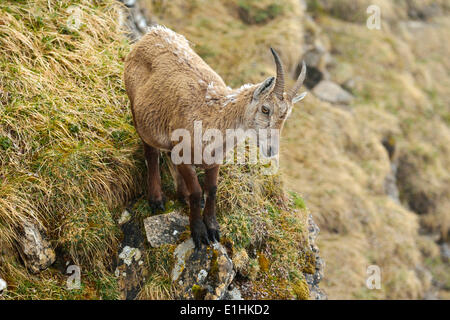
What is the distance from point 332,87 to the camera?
13227 mm

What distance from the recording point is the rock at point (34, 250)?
4.94 meters

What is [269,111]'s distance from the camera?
4609 millimetres

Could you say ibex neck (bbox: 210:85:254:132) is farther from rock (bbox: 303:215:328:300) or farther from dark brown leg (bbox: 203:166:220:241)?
rock (bbox: 303:215:328:300)

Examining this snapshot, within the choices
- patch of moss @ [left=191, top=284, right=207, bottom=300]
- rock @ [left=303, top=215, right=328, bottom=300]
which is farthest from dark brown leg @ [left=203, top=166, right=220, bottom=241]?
rock @ [left=303, top=215, right=328, bottom=300]

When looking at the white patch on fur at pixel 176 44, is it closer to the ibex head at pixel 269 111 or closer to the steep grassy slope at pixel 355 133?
the ibex head at pixel 269 111

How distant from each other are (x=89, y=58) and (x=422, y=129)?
36.8ft

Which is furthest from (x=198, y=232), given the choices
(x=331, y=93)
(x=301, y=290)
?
(x=331, y=93)

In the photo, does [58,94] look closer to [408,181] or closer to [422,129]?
[408,181]

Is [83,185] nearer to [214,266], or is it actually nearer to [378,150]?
[214,266]

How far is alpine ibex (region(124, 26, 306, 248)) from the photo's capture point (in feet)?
15.3

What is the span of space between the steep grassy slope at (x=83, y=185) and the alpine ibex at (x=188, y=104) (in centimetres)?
42

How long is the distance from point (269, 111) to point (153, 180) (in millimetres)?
1892

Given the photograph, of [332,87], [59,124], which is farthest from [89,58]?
[332,87]

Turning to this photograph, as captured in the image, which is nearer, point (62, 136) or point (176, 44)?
point (176, 44)
